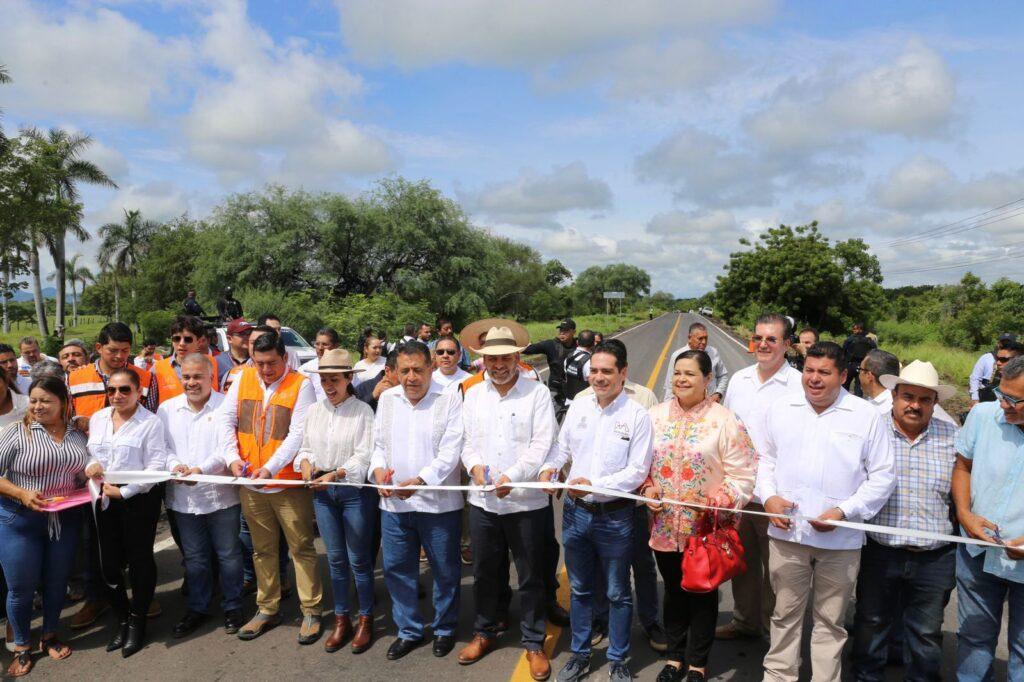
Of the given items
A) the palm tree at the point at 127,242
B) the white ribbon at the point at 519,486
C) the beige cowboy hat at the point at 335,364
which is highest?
the palm tree at the point at 127,242

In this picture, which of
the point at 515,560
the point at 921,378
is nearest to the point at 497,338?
the point at 515,560

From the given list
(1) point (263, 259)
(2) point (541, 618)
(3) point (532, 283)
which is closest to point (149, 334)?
(1) point (263, 259)

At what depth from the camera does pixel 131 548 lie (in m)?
4.34

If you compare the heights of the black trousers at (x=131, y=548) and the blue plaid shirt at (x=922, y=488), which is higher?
the blue plaid shirt at (x=922, y=488)

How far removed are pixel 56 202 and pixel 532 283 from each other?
52.1 metres

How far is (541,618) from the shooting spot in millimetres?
4000

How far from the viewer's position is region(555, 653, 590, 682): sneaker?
376cm

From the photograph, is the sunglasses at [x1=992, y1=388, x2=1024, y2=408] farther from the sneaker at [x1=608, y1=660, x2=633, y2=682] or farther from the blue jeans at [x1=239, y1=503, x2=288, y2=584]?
the blue jeans at [x1=239, y1=503, x2=288, y2=584]

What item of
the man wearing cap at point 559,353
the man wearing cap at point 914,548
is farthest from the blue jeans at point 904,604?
the man wearing cap at point 559,353

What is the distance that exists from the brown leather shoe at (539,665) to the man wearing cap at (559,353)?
13.1 ft

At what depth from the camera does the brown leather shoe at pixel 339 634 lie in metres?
4.21

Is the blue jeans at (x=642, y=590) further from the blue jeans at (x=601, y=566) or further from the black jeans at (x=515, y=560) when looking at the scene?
the black jeans at (x=515, y=560)

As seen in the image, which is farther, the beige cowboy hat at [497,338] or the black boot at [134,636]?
the black boot at [134,636]

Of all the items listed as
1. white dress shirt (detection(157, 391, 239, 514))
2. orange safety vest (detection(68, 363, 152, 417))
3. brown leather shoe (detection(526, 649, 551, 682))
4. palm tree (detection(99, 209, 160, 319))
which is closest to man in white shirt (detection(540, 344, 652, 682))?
brown leather shoe (detection(526, 649, 551, 682))
